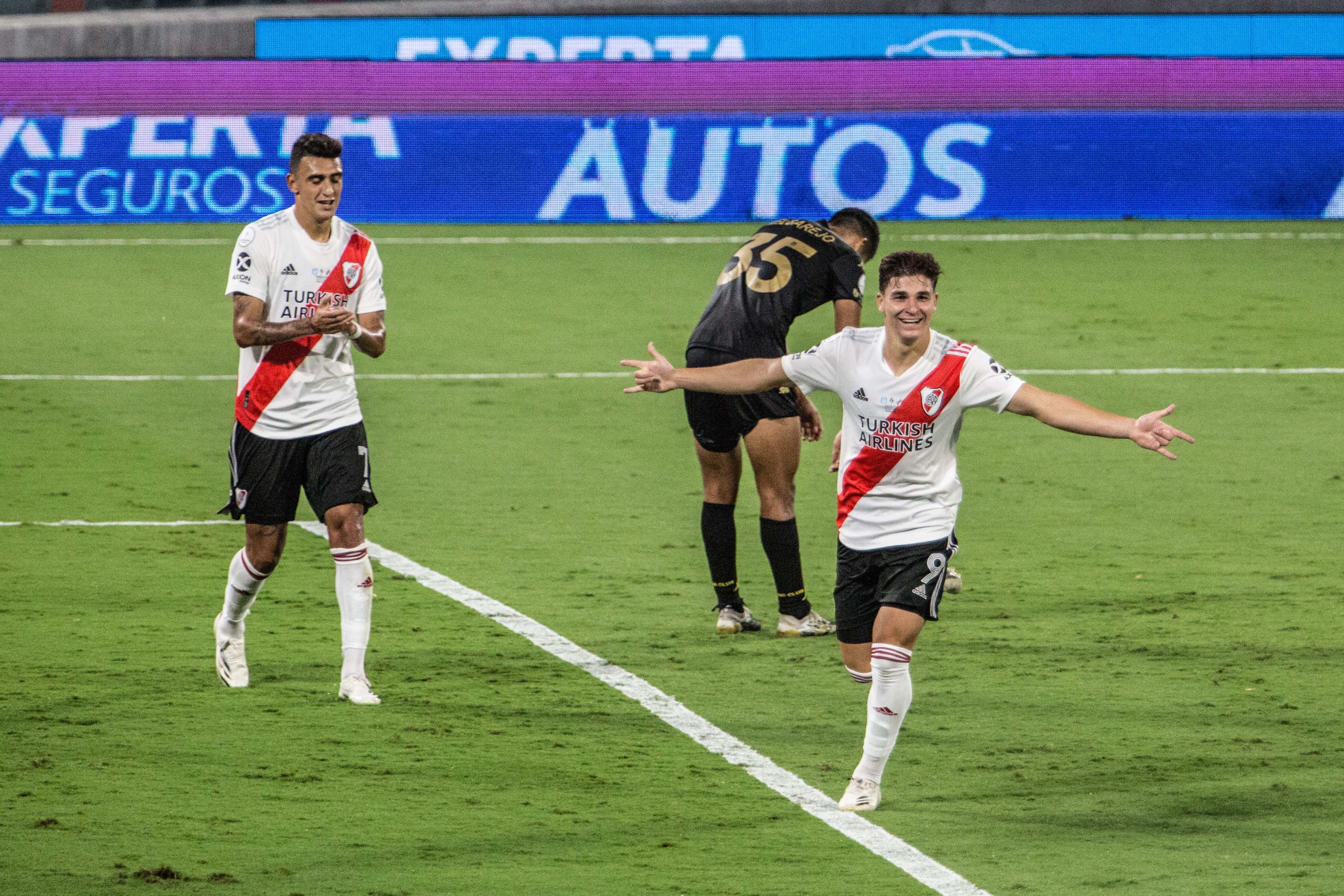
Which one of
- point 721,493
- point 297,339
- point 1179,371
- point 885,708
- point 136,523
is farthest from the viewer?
point 1179,371

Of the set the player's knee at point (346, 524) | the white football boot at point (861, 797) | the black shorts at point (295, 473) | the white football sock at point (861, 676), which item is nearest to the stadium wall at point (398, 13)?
the black shorts at point (295, 473)

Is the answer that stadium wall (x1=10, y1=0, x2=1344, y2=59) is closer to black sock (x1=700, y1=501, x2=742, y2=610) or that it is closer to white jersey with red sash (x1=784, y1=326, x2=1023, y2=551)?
black sock (x1=700, y1=501, x2=742, y2=610)

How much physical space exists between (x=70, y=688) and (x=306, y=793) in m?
1.75

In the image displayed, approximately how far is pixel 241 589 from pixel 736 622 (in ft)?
7.17

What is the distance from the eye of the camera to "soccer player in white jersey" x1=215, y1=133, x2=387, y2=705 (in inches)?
292

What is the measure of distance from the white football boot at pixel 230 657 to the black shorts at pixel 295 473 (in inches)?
18.4

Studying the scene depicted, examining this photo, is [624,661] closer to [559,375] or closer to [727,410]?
[727,410]

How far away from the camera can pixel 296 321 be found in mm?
7281

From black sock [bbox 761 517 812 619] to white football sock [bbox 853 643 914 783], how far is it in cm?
228

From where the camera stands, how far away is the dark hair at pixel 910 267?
6.27m

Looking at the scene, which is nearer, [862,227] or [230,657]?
[230,657]

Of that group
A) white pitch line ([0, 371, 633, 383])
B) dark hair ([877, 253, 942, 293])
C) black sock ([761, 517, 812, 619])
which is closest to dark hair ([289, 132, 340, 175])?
dark hair ([877, 253, 942, 293])

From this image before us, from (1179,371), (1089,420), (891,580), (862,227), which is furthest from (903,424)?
(1179,371)

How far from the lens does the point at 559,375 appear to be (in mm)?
15477
